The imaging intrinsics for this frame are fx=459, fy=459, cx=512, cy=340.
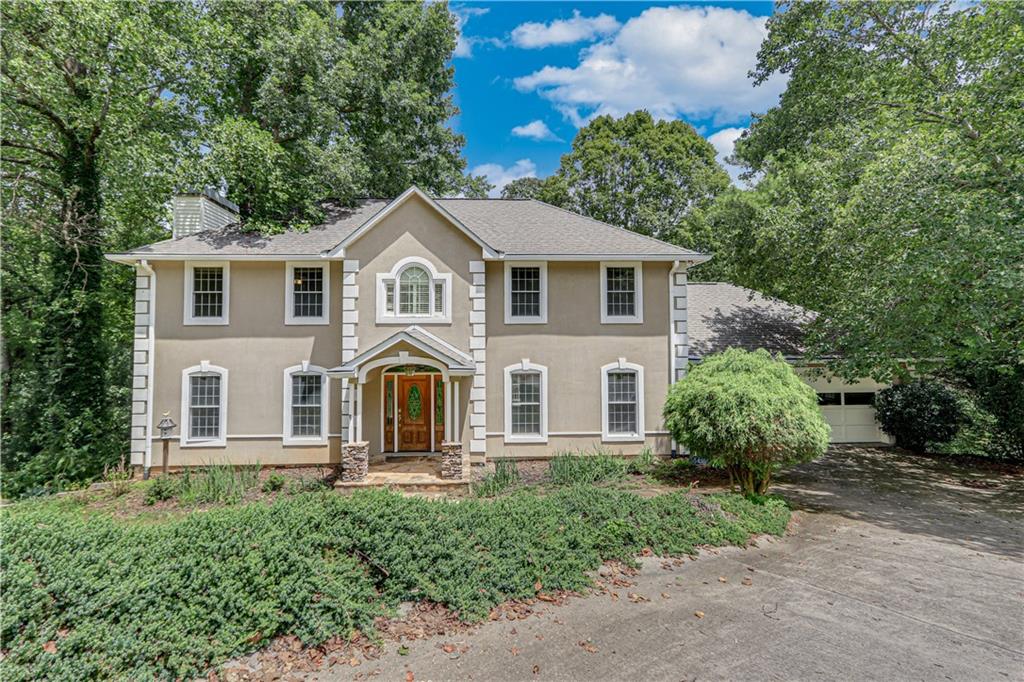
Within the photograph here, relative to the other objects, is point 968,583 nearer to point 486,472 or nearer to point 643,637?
point 643,637

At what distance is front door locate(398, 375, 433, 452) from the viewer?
41.0ft

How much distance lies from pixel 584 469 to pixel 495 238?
671 centimetres

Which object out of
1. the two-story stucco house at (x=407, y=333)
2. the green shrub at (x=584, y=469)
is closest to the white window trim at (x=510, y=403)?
the two-story stucco house at (x=407, y=333)

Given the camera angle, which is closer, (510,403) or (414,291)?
(414,291)

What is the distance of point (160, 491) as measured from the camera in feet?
32.2

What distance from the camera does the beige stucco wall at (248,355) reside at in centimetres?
1181

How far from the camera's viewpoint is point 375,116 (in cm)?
1753

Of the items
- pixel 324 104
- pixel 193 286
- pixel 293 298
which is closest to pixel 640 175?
pixel 324 104

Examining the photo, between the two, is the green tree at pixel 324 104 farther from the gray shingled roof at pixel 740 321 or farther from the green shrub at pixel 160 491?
the gray shingled roof at pixel 740 321

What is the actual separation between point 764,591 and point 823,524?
11.3 feet

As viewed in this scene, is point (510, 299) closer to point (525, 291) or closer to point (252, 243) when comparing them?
point (525, 291)

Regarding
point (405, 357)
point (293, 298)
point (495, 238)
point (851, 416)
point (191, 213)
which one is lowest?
point (851, 416)

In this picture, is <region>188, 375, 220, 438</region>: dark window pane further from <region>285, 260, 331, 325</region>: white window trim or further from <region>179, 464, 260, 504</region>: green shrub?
<region>285, 260, 331, 325</region>: white window trim

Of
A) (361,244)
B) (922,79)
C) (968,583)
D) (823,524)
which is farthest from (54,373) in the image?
(922,79)
